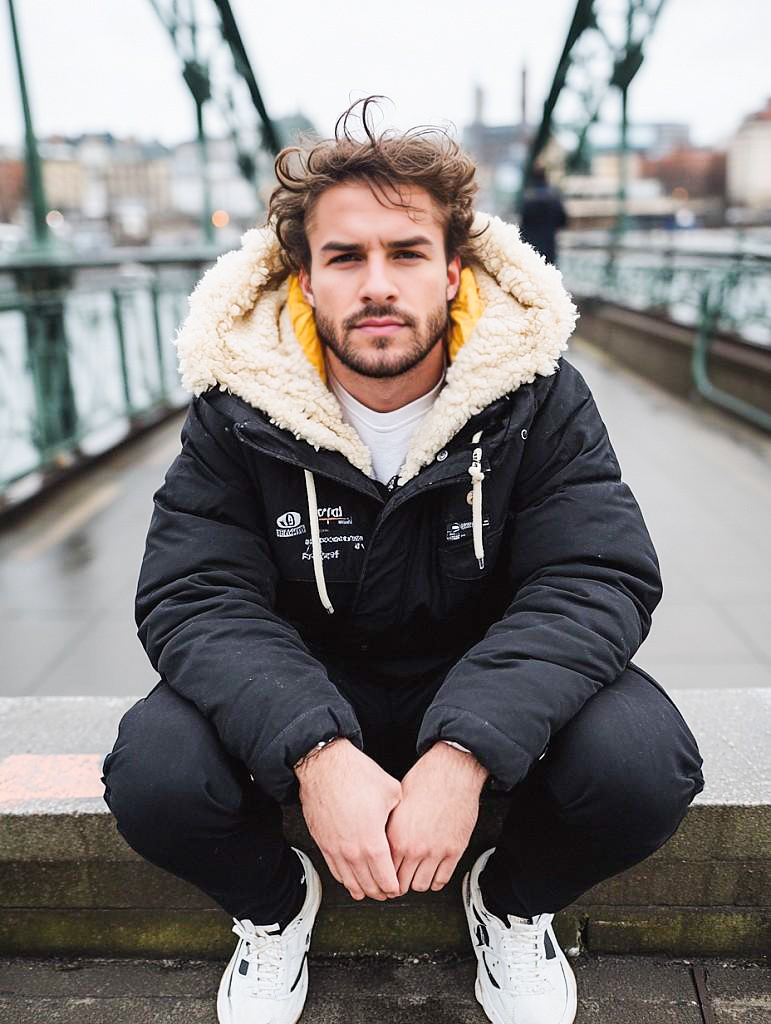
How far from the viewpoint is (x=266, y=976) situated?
1687 millimetres

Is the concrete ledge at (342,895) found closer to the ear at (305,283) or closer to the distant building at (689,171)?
the ear at (305,283)

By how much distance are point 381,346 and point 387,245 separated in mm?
216

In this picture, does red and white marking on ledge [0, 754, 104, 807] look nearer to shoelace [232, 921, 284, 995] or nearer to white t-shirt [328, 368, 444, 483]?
shoelace [232, 921, 284, 995]

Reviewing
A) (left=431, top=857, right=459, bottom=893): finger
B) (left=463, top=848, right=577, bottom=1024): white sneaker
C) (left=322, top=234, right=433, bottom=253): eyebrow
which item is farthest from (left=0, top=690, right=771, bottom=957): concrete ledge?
(left=322, top=234, right=433, bottom=253): eyebrow

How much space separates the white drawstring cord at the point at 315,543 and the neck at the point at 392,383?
10.0 inches

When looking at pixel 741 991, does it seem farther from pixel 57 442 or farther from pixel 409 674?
pixel 57 442

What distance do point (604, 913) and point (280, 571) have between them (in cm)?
96

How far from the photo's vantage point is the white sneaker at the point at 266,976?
1.66 metres

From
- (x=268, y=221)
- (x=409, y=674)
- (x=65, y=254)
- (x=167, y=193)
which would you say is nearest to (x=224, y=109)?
(x=65, y=254)

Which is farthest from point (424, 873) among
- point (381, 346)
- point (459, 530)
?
point (381, 346)

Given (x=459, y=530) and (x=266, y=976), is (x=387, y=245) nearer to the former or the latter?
(x=459, y=530)

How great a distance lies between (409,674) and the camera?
1.85m

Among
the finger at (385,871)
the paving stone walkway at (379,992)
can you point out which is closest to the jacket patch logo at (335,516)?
the finger at (385,871)

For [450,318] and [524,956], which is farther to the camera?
[450,318]
